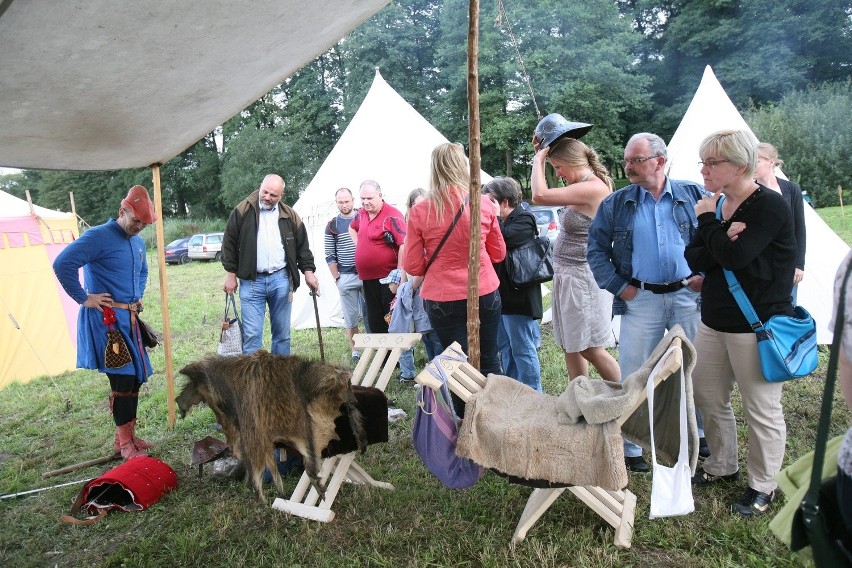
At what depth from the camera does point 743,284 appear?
2.39 metres

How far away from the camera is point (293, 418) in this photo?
8.08 ft

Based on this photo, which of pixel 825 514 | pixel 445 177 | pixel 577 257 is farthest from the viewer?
pixel 577 257

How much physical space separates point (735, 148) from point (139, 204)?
11.2 ft

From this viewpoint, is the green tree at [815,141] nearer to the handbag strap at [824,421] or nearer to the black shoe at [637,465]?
the black shoe at [637,465]

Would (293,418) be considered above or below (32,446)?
above

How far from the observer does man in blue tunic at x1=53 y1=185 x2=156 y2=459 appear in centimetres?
348

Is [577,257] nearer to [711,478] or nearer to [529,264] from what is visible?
[529,264]

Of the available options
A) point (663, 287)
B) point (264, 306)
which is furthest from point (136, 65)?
point (663, 287)

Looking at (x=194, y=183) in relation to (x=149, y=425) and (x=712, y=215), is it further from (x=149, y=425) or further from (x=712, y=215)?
(x=712, y=215)

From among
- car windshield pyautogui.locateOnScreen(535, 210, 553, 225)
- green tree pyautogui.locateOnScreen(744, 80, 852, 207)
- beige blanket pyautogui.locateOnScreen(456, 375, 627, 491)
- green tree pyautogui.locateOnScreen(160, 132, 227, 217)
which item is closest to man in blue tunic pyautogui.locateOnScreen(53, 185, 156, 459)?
beige blanket pyautogui.locateOnScreen(456, 375, 627, 491)

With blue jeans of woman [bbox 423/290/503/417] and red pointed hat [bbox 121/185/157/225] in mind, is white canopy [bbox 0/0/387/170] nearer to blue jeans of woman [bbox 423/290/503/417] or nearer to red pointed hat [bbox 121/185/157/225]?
red pointed hat [bbox 121/185/157/225]

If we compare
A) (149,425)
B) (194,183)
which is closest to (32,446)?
(149,425)

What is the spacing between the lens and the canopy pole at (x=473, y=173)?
2469mm

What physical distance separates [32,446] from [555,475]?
13.1 ft
